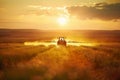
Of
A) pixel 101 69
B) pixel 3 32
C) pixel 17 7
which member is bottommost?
pixel 101 69

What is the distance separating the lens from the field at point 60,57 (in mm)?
5885

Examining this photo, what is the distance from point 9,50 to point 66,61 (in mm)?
1222

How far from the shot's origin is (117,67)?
6.36m

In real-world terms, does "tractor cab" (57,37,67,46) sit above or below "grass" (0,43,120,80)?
above

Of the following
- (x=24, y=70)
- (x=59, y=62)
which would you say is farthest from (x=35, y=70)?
(x=59, y=62)

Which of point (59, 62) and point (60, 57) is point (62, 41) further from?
point (59, 62)

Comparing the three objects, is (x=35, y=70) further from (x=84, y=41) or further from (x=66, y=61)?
(x=84, y=41)

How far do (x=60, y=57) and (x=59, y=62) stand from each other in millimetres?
283

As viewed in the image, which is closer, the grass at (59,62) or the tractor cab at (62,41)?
the grass at (59,62)

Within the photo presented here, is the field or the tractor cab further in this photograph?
the tractor cab

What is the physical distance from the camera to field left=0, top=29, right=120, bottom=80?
5.89 meters

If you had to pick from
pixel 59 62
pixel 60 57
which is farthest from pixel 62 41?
pixel 59 62

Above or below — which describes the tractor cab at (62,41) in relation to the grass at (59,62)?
above

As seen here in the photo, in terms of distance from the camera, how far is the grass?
5.84 metres
